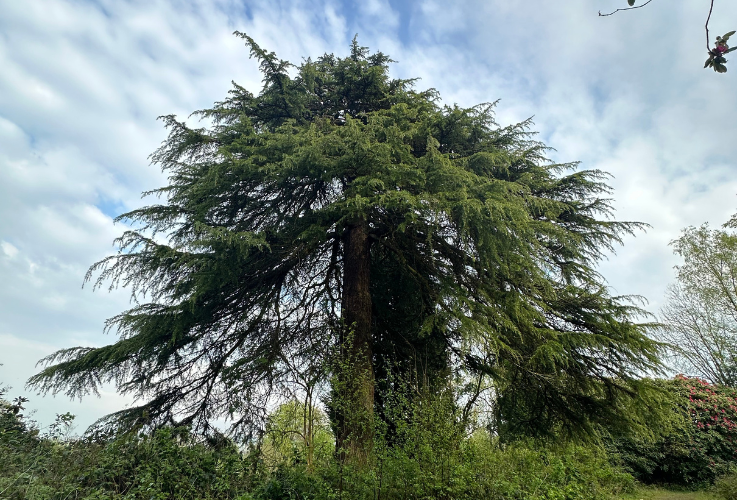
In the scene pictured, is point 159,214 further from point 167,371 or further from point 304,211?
point 167,371

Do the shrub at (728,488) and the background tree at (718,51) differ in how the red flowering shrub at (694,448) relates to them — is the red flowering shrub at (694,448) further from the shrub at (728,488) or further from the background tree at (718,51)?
the background tree at (718,51)

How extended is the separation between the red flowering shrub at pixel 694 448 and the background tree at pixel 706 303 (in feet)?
9.98

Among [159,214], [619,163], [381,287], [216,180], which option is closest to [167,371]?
[159,214]

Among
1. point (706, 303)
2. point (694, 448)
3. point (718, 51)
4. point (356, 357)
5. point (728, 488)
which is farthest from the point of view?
point (706, 303)

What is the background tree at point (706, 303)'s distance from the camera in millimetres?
15141

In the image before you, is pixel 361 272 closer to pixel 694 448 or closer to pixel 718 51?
pixel 718 51

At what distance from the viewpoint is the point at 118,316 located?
→ 691 centimetres

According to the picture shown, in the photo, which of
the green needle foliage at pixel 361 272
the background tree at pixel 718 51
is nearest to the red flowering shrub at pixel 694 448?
the green needle foliage at pixel 361 272

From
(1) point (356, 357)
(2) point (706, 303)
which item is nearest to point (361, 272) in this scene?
(1) point (356, 357)

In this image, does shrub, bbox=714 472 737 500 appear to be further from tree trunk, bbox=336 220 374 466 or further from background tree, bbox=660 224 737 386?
tree trunk, bbox=336 220 374 466

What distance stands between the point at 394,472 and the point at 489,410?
406cm

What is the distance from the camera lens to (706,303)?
15.7m

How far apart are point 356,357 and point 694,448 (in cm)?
1189

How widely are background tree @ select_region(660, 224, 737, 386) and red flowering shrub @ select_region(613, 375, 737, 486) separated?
3042mm
